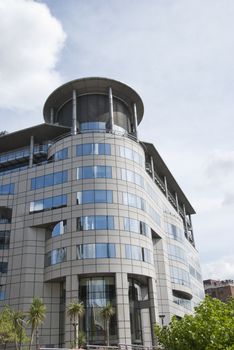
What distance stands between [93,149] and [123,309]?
23.5 meters

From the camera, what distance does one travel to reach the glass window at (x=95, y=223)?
1998 inches

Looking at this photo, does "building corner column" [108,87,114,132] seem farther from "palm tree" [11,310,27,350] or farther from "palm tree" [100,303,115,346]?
"palm tree" [11,310,27,350]

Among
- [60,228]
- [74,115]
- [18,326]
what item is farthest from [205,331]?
[74,115]

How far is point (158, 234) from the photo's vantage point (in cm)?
6297

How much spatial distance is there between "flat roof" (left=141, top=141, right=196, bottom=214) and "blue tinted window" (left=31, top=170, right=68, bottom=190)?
17531mm

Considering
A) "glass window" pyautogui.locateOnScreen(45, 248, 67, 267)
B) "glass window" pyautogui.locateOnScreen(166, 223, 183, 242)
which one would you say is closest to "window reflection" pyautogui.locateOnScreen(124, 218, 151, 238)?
"glass window" pyautogui.locateOnScreen(45, 248, 67, 267)

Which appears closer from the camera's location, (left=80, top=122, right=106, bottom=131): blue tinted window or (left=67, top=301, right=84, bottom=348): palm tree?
(left=67, top=301, right=84, bottom=348): palm tree

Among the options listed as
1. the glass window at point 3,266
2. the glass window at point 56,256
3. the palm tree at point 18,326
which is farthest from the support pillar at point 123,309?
the glass window at point 3,266

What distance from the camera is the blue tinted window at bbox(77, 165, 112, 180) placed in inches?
2131

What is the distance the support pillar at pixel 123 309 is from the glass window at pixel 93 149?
1853cm

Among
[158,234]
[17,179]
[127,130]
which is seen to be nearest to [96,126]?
[127,130]

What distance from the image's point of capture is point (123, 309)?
46.7 m

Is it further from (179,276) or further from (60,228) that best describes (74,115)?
(179,276)

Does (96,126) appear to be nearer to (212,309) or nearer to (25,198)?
(25,198)
